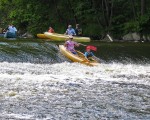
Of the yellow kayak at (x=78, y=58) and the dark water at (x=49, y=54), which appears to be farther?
the dark water at (x=49, y=54)

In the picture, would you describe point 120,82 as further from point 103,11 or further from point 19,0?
point 19,0

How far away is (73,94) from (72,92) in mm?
277

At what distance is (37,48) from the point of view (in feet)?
72.6

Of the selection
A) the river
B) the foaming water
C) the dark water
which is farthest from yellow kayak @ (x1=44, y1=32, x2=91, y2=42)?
the foaming water

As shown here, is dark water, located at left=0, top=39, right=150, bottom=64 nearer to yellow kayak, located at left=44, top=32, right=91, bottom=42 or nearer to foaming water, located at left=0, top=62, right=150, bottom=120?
foaming water, located at left=0, top=62, right=150, bottom=120

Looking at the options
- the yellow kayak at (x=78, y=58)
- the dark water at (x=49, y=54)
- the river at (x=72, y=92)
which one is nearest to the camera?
the river at (x=72, y=92)

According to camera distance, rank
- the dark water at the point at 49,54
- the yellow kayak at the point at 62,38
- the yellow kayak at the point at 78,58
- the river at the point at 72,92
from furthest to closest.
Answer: the yellow kayak at the point at 62,38
the dark water at the point at 49,54
the yellow kayak at the point at 78,58
the river at the point at 72,92

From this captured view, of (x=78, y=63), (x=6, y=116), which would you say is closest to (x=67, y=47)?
(x=78, y=63)

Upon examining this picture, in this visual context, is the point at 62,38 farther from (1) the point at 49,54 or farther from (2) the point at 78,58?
(2) the point at 78,58

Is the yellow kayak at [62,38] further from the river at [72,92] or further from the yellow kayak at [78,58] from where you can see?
the river at [72,92]

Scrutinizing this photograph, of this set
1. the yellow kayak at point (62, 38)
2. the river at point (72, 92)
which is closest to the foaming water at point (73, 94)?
the river at point (72, 92)

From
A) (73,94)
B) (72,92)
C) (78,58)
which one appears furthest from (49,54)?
(73,94)

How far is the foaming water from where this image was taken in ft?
29.7

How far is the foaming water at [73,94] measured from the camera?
29.7 feet
